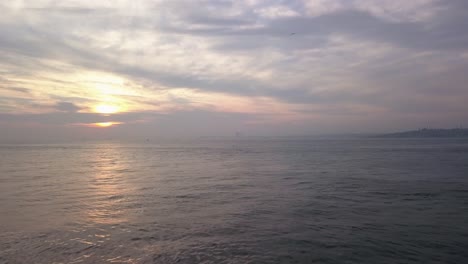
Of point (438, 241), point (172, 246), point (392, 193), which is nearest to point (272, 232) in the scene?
point (172, 246)

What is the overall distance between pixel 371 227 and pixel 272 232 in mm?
5245

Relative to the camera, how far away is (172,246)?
13719mm

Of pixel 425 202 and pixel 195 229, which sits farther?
pixel 425 202

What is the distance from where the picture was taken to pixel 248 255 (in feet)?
41.7

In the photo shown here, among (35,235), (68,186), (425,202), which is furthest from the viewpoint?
(68,186)

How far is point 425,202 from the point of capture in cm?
2223

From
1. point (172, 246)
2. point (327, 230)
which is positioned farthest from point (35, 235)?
point (327, 230)

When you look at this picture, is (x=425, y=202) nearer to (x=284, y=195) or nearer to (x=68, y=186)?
(x=284, y=195)

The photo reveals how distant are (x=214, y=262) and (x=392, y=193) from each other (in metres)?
19.6

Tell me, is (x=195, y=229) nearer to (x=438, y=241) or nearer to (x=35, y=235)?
(x=35, y=235)

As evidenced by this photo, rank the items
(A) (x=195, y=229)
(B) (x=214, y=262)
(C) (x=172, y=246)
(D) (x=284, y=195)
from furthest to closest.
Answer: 1. (D) (x=284, y=195)
2. (A) (x=195, y=229)
3. (C) (x=172, y=246)
4. (B) (x=214, y=262)

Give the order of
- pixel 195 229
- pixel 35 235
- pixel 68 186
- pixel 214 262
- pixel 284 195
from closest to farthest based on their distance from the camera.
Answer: pixel 214 262
pixel 35 235
pixel 195 229
pixel 284 195
pixel 68 186

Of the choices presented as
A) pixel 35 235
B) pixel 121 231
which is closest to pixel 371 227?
pixel 121 231

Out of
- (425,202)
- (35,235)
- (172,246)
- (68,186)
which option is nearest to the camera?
(172,246)
